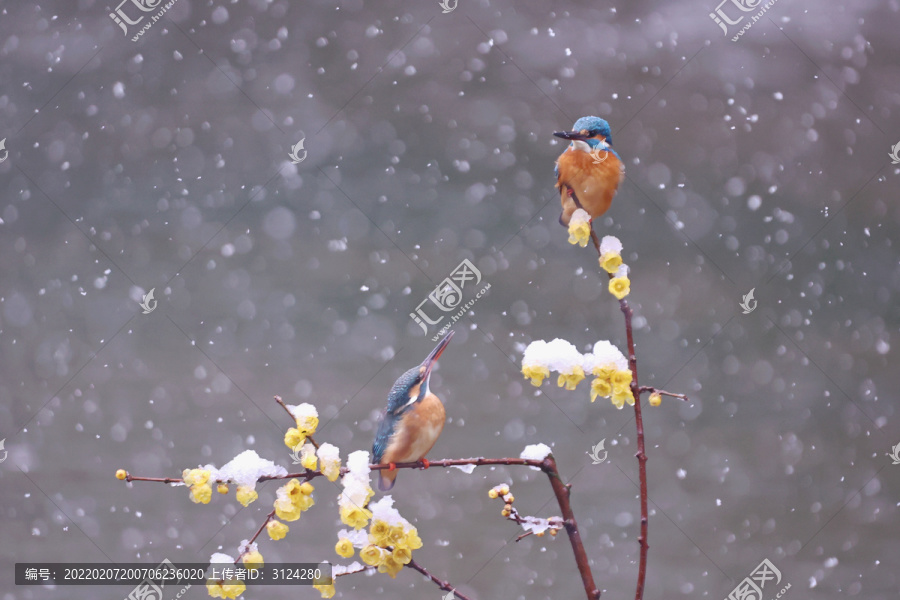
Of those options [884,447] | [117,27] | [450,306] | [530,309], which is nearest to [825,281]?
[884,447]

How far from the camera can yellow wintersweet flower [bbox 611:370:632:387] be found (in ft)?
1.50

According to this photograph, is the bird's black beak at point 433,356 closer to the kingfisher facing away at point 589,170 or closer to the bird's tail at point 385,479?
the bird's tail at point 385,479

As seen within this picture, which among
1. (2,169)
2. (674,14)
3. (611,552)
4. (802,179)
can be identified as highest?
(674,14)

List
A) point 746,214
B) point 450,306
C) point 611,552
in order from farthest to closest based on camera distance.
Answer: point 746,214 → point 611,552 → point 450,306

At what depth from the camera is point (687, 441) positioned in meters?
1.52

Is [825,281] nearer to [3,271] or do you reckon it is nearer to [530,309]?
[530,309]

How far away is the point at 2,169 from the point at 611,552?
1638 millimetres

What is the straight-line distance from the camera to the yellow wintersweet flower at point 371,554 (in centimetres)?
48
